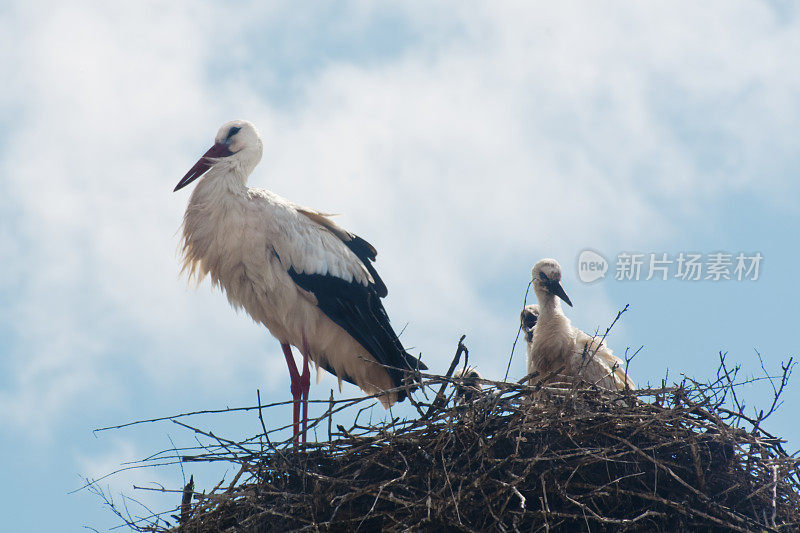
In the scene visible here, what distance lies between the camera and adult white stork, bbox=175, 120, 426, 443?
17.4ft

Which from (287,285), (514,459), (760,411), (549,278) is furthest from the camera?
(549,278)

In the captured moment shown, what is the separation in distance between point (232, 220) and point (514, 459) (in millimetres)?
2134

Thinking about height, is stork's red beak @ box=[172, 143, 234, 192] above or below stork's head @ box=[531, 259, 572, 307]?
above

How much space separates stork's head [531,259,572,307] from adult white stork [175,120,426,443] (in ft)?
3.28

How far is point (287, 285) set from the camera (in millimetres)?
5293

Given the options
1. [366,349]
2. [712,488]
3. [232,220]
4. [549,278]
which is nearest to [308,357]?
[366,349]

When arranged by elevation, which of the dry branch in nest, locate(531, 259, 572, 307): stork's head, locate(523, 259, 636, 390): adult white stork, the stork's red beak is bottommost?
the dry branch in nest

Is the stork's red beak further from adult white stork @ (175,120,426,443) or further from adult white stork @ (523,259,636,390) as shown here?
adult white stork @ (523,259,636,390)

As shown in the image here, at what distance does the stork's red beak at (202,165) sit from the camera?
5.77m

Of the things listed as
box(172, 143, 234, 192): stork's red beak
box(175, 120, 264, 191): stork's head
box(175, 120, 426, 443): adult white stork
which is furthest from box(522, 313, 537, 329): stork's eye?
box(172, 143, 234, 192): stork's red beak

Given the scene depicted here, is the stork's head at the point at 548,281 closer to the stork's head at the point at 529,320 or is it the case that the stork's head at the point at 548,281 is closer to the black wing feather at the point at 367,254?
the stork's head at the point at 529,320

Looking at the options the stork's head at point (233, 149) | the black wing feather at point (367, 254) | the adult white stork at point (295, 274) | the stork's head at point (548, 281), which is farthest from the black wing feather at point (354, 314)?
the stork's head at point (548, 281)

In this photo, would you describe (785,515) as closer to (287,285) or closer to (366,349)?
(366,349)

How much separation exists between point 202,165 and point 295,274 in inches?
37.8
